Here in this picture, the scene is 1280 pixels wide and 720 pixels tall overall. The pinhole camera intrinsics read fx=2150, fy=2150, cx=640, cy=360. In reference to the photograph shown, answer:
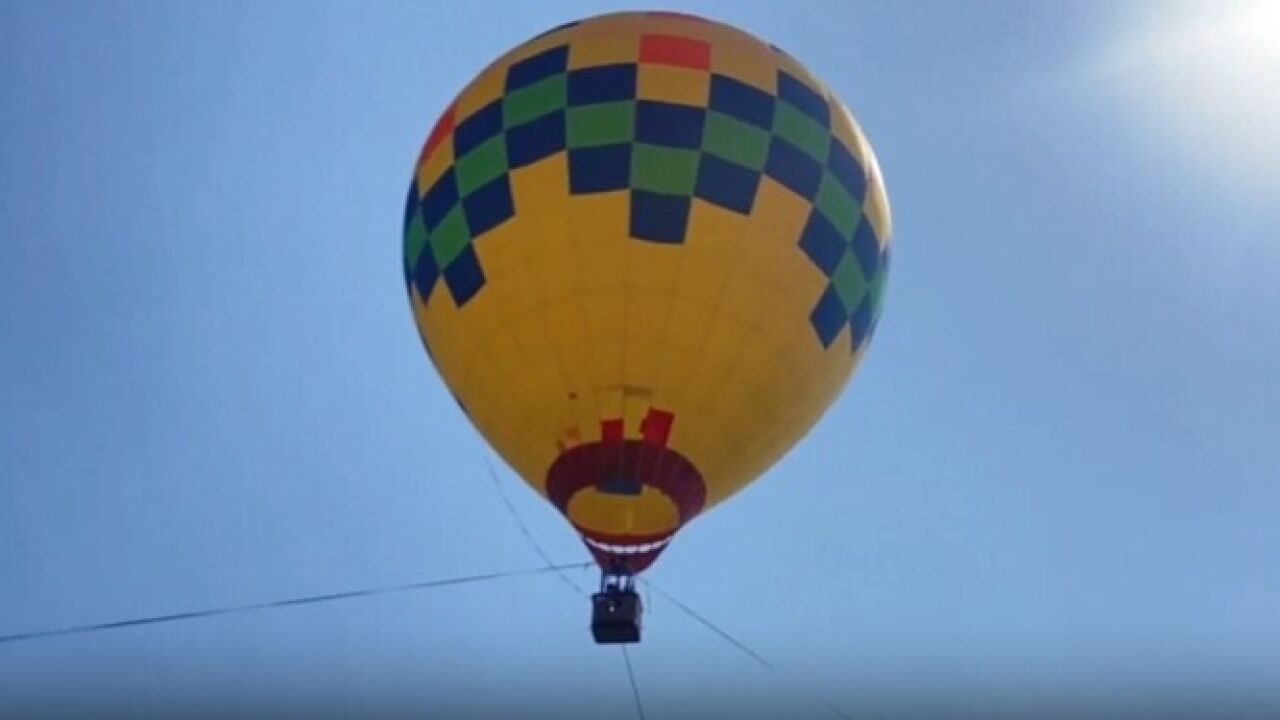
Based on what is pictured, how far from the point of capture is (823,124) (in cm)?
1438

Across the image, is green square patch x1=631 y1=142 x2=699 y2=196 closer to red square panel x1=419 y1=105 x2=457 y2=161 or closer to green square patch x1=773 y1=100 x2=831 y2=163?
green square patch x1=773 y1=100 x2=831 y2=163

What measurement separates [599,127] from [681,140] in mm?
538

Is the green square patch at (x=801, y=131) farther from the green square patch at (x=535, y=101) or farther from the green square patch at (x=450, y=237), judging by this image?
the green square patch at (x=450, y=237)

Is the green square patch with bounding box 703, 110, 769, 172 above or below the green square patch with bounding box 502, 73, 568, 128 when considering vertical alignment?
below

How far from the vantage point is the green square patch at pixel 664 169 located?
44.7 feet

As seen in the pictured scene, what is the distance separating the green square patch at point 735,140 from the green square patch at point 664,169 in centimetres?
16

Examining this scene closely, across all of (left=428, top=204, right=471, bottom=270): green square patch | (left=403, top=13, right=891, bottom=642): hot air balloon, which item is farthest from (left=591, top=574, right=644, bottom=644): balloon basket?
(left=428, top=204, right=471, bottom=270): green square patch

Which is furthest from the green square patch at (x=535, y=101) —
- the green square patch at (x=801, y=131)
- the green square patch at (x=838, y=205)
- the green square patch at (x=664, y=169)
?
the green square patch at (x=838, y=205)

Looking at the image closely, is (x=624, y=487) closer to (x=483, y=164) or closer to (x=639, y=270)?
(x=639, y=270)

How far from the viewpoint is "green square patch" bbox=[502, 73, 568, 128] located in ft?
46.2

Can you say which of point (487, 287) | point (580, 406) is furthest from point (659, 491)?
point (487, 287)

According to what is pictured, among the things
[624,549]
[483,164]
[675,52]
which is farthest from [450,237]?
[624,549]

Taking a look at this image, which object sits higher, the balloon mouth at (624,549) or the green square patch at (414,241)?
the green square patch at (414,241)

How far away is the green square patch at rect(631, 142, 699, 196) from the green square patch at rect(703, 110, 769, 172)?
16 centimetres
